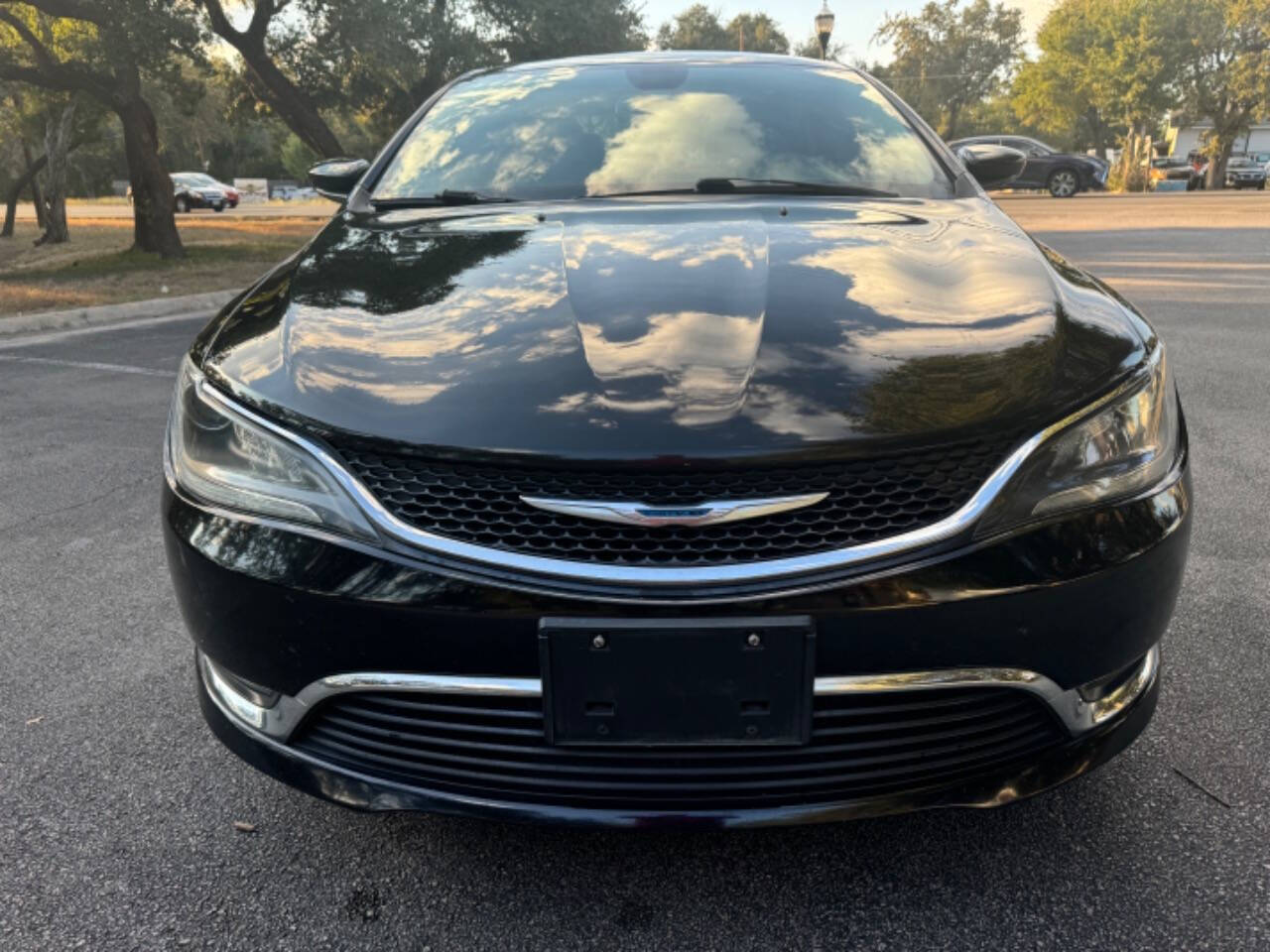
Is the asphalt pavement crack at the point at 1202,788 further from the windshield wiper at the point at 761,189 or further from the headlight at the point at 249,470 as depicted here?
the headlight at the point at 249,470

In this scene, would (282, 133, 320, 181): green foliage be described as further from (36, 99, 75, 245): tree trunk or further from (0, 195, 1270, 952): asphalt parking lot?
(0, 195, 1270, 952): asphalt parking lot

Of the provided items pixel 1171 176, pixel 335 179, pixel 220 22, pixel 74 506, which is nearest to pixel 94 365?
pixel 74 506

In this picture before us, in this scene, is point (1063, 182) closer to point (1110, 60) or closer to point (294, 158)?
point (1110, 60)

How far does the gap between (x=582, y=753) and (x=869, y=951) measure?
546 millimetres

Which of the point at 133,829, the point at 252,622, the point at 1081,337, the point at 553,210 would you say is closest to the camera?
the point at 252,622

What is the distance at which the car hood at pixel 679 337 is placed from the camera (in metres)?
1.39

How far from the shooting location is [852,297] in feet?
5.58

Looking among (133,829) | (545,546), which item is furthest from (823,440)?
(133,829)

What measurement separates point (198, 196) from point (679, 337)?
130 ft

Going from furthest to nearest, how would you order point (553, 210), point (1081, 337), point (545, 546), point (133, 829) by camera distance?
point (553, 210), point (133, 829), point (1081, 337), point (545, 546)

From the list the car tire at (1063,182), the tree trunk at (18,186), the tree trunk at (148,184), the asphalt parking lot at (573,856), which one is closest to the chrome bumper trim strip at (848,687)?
the asphalt parking lot at (573,856)

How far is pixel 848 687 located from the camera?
135 centimetres

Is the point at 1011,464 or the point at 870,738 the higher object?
the point at 1011,464

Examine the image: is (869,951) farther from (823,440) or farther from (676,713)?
(823,440)
